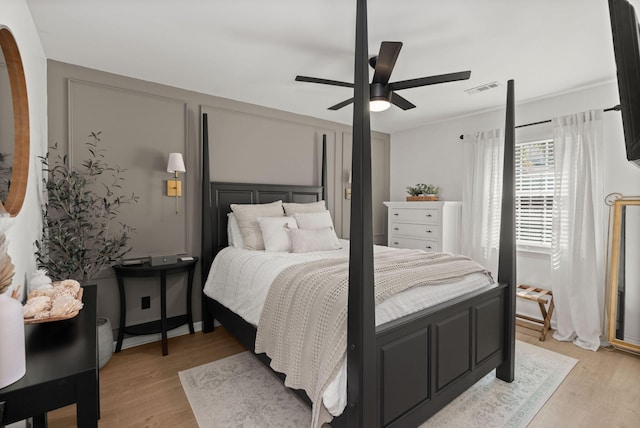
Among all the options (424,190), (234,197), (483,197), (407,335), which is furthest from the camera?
(424,190)

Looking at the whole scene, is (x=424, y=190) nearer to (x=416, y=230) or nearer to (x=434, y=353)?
(x=416, y=230)

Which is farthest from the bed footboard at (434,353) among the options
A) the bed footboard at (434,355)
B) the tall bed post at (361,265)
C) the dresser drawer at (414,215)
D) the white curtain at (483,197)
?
the dresser drawer at (414,215)

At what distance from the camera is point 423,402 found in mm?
1712

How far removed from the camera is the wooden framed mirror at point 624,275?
285 centimetres

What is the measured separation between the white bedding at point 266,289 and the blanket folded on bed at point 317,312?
0.18 ft

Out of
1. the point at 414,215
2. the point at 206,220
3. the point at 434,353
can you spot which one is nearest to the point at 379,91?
the point at 434,353

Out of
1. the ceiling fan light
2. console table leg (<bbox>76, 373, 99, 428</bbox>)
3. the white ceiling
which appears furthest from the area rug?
the white ceiling

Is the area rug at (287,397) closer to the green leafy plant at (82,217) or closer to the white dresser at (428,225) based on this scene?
the green leafy plant at (82,217)

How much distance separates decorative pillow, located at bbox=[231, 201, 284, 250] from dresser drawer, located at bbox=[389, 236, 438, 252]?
6.08 ft

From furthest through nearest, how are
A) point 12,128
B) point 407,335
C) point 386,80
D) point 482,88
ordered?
point 482,88 < point 386,80 < point 407,335 < point 12,128

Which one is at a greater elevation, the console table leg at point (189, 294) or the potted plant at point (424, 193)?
the potted plant at point (424, 193)

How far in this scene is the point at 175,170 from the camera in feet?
9.83

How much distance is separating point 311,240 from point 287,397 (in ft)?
4.39

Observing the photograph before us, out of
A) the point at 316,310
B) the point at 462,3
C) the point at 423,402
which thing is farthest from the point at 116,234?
the point at 462,3
